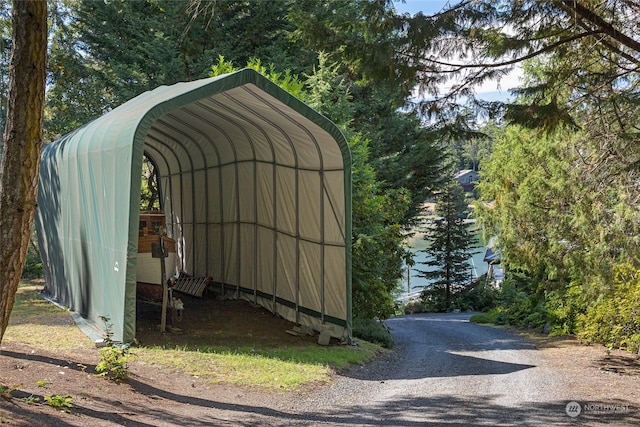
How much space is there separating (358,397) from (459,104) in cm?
417

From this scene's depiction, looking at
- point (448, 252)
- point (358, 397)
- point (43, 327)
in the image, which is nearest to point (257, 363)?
point (358, 397)

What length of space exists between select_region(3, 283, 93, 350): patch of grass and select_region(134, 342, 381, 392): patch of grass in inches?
48.5

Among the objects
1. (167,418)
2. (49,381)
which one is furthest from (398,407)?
(49,381)

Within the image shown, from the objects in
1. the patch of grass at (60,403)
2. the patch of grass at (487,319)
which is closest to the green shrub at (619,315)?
the patch of grass at (60,403)

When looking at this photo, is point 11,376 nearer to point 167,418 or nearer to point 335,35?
point 167,418

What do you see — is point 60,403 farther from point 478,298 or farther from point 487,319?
point 478,298

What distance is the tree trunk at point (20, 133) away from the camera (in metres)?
5.64

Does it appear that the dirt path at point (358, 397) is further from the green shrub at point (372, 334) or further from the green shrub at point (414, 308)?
the green shrub at point (414, 308)

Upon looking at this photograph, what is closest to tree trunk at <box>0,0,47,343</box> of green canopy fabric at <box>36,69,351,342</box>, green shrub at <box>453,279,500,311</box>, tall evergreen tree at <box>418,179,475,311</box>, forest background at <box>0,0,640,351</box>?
forest background at <box>0,0,640,351</box>

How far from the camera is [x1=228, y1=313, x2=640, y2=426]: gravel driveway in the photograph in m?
7.04

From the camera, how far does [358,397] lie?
8.20 metres

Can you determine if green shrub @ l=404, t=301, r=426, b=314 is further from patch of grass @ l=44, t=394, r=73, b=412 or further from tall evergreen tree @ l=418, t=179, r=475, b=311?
patch of grass @ l=44, t=394, r=73, b=412

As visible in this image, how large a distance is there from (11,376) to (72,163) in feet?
22.5

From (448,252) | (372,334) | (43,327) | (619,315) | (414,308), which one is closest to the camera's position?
(43,327)
